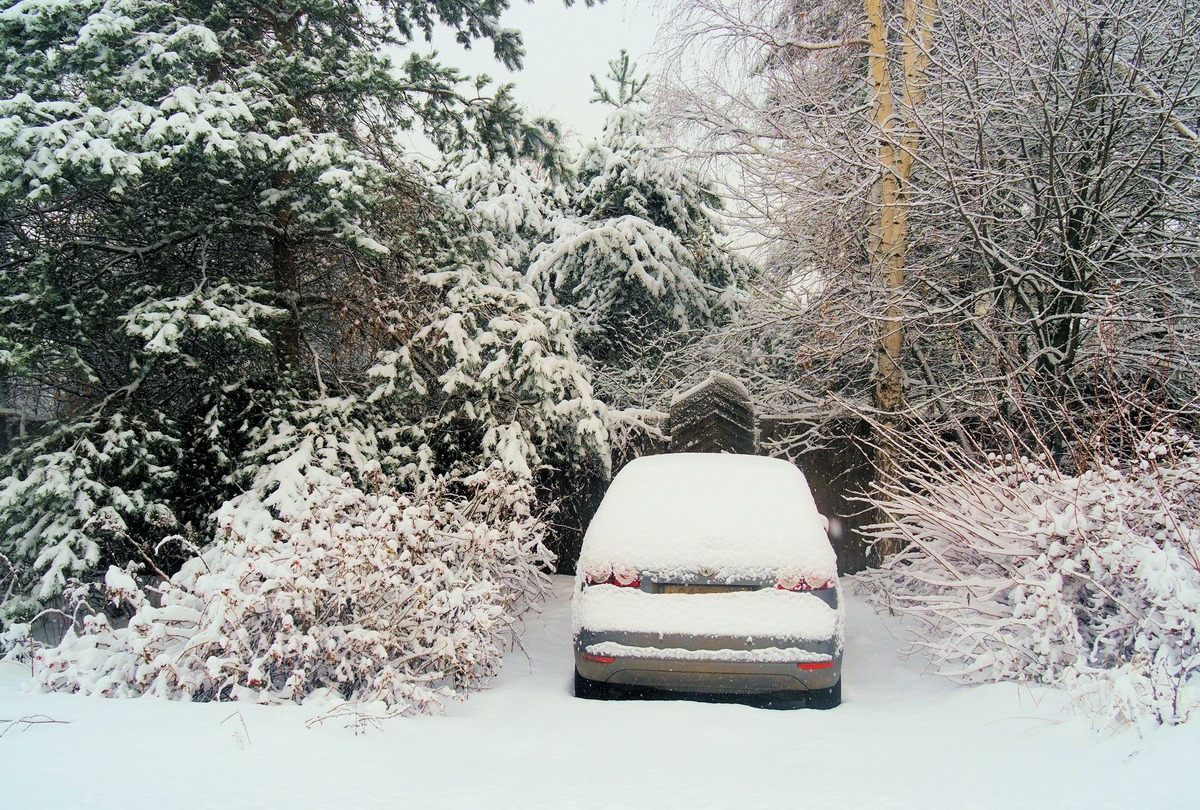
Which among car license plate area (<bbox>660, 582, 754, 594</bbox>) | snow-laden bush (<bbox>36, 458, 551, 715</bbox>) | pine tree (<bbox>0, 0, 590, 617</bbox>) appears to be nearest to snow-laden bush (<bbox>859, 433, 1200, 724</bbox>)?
car license plate area (<bbox>660, 582, 754, 594</bbox>)

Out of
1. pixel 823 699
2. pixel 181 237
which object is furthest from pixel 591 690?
pixel 181 237

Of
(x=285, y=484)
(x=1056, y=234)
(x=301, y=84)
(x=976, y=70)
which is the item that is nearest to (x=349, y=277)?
(x=301, y=84)

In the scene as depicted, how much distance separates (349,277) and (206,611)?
5389 mm

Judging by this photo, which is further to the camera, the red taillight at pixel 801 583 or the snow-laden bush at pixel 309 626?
the red taillight at pixel 801 583

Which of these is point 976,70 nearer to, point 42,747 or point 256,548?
point 256,548

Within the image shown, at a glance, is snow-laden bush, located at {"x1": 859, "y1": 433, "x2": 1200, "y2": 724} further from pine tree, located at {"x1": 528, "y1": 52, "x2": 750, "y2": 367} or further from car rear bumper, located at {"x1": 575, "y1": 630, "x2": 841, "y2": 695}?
pine tree, located at {"x1": 528, "y1": 52, "x2": 750, "y2": 367}

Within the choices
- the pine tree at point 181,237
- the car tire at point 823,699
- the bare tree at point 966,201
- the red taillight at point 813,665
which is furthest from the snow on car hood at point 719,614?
the pine tree at point 181,237

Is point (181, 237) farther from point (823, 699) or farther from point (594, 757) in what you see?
point (823, 699)

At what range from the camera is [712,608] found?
4.63m

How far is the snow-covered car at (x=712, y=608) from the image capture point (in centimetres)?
458

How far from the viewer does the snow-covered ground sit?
2.96 m

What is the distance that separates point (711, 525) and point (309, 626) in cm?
227

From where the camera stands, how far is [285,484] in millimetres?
7250

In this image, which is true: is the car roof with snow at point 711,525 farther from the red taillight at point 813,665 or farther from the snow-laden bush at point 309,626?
the snow-laden bush at point 309,626
